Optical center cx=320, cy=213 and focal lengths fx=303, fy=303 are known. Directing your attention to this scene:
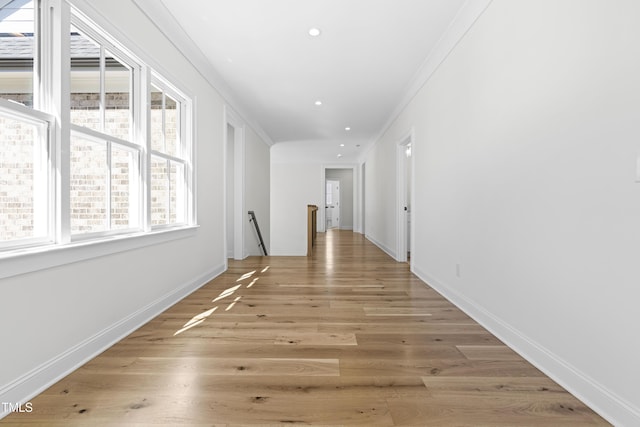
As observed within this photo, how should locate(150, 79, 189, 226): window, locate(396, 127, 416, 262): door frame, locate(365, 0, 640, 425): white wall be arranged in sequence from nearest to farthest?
locate(365, 0, 640, 425): white wall → locate(150, 79, 189, 226): window → locate(396, 127, 416, 262): door frame

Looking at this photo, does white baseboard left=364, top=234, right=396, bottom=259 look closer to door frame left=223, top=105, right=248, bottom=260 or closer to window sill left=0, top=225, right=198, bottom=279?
door frame left=223, top=105, right=248, bottom=260

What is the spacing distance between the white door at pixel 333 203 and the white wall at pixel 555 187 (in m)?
10.4

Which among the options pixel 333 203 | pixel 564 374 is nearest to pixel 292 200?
pixel 333 203

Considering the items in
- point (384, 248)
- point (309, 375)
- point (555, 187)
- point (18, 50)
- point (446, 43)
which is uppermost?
point (446, 43)

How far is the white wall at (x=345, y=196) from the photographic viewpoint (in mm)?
13391

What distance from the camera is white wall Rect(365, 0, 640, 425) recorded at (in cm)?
128

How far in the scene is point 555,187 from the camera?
1.65 m

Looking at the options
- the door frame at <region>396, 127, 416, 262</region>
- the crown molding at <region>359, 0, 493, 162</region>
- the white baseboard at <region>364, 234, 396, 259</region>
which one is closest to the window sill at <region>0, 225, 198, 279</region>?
the crown molding at <region>359, 0, 493, 162</region>

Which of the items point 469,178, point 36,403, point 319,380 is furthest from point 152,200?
point 469,178

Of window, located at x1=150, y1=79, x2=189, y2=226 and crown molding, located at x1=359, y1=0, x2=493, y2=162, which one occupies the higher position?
crown molding, located at x1=359, y1=0, x2=493, y2=162

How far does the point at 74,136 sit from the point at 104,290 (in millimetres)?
981

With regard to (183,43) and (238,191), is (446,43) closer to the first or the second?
(183,43)

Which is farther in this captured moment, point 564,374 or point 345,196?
point 345,196

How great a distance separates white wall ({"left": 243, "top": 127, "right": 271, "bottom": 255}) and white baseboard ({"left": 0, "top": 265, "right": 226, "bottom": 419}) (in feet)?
10.3
